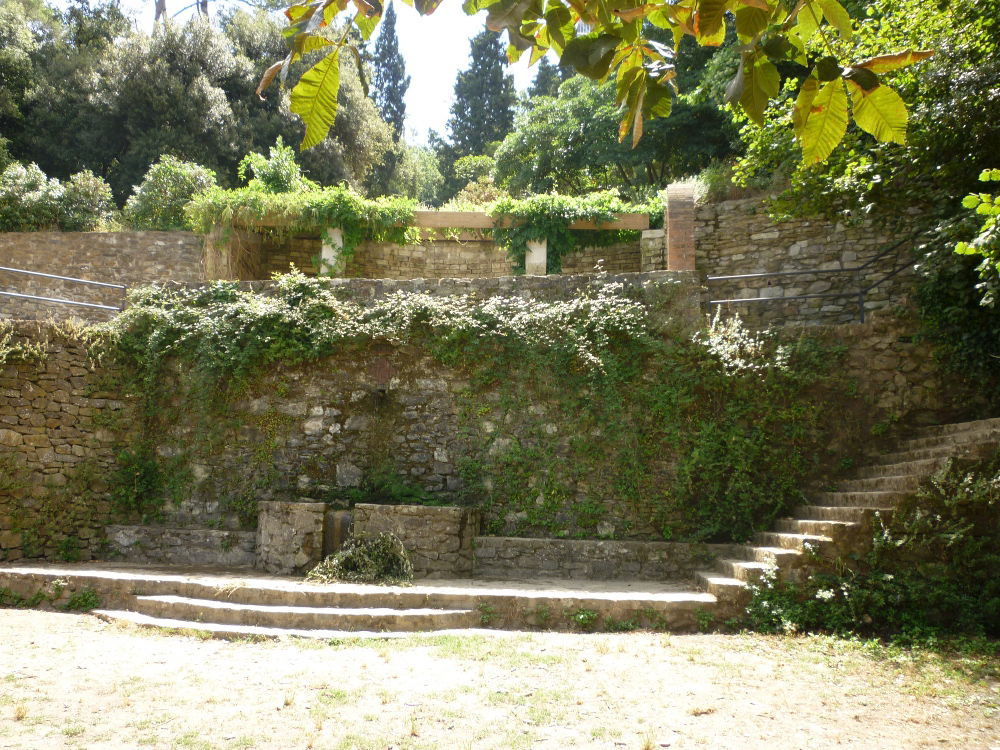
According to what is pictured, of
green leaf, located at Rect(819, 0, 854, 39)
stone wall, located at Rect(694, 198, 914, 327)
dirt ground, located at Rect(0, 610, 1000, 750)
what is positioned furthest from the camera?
stone wall, located at Rect(694, 198, 914, 327)

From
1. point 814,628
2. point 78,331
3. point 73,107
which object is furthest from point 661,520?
point 73,107

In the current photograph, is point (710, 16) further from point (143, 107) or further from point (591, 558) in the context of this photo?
point (143, 107)

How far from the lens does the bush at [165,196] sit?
1455 cm

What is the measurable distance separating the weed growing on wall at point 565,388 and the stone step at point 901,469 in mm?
450

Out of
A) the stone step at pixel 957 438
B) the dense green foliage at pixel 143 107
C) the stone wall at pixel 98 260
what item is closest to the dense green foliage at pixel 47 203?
the stone wall at pixel 98 260

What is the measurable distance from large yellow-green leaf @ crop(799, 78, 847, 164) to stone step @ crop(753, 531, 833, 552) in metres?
4.85

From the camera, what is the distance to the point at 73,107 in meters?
20.4

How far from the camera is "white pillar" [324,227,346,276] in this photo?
12117mm

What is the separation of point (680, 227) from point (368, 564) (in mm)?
7202

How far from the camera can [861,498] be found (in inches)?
259

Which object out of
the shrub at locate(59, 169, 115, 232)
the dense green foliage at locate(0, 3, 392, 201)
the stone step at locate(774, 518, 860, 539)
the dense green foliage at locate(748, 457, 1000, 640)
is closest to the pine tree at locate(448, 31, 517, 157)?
the dense green foliage at locate(0, 3, 392, 201)

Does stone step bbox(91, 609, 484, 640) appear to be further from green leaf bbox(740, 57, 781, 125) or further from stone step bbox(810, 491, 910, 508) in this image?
green leaf bbox(740, 57, 781, 125)

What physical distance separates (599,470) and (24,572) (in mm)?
5759

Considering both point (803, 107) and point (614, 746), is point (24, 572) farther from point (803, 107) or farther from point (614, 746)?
point (803, 107)
